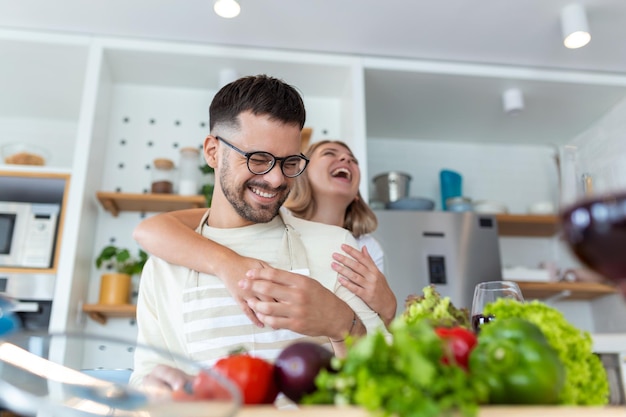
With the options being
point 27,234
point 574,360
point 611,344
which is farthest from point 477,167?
point 574,360

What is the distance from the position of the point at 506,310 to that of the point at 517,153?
3.55 meters

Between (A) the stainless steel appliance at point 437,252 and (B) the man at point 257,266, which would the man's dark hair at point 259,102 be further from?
(A) the stainless steel appliance at point 437,252

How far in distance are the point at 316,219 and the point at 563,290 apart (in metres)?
1.98

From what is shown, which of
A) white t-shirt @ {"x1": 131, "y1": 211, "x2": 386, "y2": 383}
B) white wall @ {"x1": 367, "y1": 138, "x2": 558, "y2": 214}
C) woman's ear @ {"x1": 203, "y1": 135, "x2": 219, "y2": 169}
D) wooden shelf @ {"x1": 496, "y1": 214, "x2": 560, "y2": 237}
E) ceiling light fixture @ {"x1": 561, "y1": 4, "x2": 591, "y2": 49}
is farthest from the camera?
white wall @ {"x1": 367, "y1": 138, "x2": 558, "y2": 214}

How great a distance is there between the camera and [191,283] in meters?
1.17

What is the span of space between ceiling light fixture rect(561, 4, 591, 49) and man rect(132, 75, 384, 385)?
1.97 metres

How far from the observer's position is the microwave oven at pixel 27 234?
→ 2600 millimetres

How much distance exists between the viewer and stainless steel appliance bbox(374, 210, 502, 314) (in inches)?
118

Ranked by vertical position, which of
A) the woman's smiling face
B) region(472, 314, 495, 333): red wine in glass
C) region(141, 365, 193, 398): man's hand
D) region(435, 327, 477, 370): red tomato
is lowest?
region(141, 365, 193, 398): man's hand

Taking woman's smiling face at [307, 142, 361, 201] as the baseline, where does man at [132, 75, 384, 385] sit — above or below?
below

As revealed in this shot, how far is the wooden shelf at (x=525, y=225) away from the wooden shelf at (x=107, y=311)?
6.99 ft

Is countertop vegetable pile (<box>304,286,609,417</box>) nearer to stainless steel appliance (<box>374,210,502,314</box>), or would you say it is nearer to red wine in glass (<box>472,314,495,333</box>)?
red wine in glass (<box>472,314,495,333</box>)

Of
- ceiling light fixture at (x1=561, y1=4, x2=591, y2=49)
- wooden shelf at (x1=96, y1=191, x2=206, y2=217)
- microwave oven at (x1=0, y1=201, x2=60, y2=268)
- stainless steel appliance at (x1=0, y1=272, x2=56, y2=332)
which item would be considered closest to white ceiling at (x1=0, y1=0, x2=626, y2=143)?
ceiling light fixture at (x1=561, y1=4, x2=591, y2=49)

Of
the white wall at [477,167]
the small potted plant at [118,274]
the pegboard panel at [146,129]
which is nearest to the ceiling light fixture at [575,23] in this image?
the white wall at [477,167]
